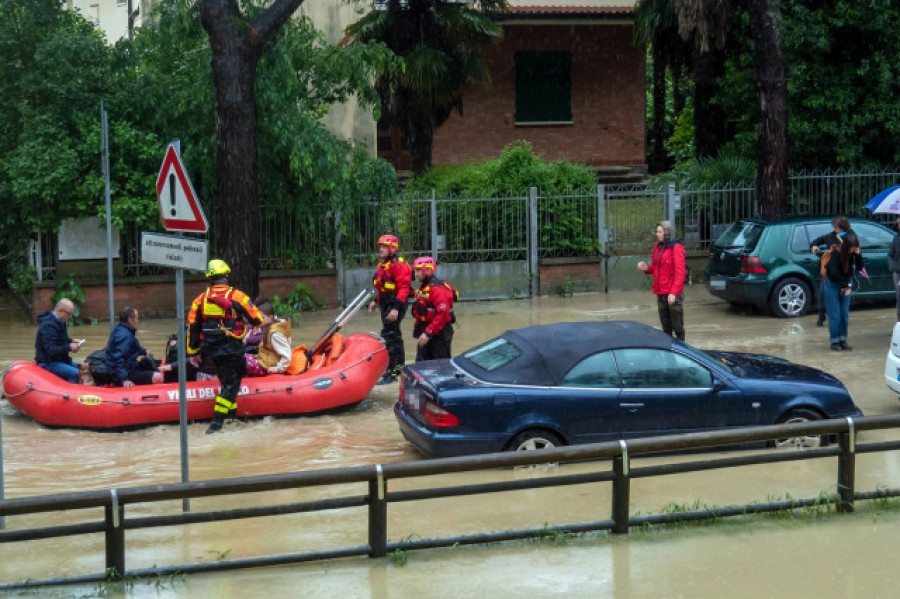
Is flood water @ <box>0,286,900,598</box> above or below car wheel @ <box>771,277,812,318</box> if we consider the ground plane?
below

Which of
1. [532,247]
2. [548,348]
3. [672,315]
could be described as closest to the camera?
[548,348]

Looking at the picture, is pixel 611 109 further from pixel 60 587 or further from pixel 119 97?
pixel 60 587

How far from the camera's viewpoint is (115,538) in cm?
698

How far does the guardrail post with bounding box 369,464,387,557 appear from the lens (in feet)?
23.8

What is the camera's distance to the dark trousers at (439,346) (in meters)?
13.0


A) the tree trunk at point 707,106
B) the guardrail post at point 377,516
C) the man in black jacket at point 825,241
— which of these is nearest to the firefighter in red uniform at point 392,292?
the man in black jacket at point 825,241

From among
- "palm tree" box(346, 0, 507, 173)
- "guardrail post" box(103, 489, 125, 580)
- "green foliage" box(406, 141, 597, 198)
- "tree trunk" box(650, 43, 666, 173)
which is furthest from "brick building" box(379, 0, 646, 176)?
"guardrail post" box(103, 489, 125, 580)

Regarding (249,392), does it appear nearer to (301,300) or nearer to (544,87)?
(301,300)

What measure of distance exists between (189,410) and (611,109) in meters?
20.4

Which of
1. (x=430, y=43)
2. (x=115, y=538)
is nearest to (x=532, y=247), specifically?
(x=430, y=43)

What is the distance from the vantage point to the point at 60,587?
6910 millimetres

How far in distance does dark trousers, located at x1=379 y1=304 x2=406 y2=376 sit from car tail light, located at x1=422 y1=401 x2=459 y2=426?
4.01 metres

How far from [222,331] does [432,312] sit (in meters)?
2.45

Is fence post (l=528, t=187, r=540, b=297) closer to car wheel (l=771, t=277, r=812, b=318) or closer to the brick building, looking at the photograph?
car wheel (l=771, t=277, r=812, b=318)
